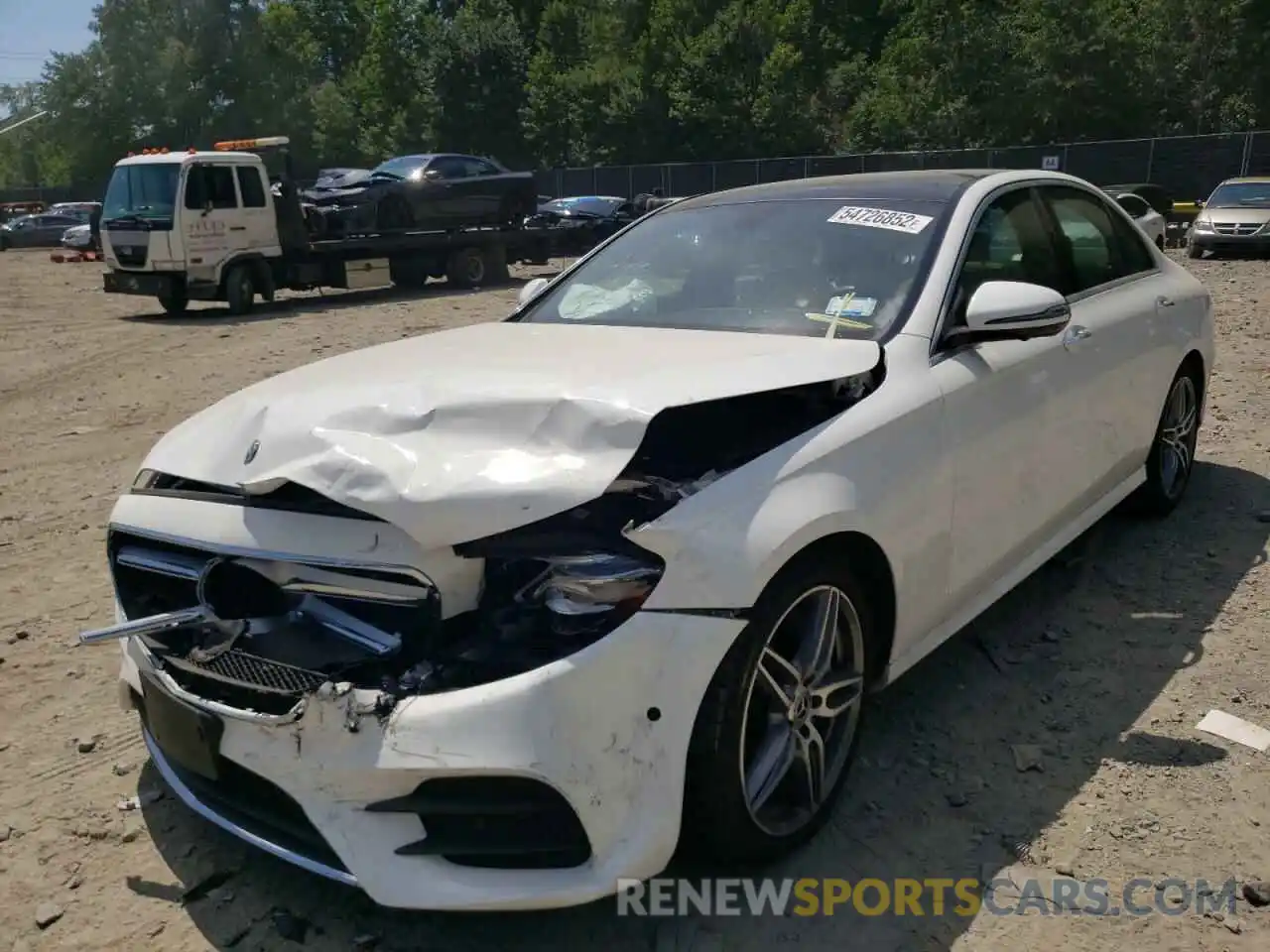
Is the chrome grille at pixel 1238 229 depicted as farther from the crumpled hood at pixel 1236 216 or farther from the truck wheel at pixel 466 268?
the truck wheel at pixel 466 268

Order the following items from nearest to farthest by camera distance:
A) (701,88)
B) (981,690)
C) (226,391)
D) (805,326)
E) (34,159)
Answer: (805,326) → (981,690) → (226,391) → (701,88) → (34,159)

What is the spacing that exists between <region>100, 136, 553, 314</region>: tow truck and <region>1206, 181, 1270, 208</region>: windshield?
15.1 metres

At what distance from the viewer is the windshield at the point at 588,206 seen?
24078 mm

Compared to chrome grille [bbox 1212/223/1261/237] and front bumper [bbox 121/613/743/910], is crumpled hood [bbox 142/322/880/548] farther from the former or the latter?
chrome grille [bbox 1212/223/1261/237]

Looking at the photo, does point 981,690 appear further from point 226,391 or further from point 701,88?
point 701,88

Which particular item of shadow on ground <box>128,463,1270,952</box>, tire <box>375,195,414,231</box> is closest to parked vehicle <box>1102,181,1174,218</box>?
tire <box>375,195,414,231</box>

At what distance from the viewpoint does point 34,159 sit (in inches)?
3339

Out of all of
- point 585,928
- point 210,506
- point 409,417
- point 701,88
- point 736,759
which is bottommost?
point 585,928

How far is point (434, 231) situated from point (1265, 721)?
17578mm

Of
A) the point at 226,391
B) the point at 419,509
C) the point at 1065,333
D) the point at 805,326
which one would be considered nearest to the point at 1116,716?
the point at 1065,333

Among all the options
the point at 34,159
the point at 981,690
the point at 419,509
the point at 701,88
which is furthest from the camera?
the point at 34,159

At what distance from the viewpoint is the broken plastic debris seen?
3.18m

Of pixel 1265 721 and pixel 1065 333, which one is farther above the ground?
pixel 1065 333

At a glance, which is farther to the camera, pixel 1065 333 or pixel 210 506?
pixel 1065 333
